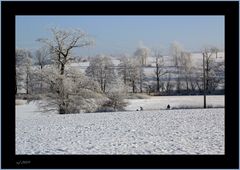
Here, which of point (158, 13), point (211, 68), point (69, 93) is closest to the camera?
A: point (158, 13)

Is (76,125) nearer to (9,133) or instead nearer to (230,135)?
(9,133)

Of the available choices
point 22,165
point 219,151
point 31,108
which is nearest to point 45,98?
point 31,108

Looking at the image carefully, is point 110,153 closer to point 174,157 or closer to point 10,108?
point 174,157

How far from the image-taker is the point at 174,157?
8172 mm

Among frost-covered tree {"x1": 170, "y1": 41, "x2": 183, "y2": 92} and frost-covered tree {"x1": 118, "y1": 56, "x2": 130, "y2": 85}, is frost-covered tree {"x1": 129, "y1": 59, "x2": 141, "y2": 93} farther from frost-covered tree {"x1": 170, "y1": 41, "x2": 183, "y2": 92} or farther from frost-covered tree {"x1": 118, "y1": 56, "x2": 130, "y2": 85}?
frost-covered tree {"x1": 170, "y1": 41, "x2": 183, "y2": 92}

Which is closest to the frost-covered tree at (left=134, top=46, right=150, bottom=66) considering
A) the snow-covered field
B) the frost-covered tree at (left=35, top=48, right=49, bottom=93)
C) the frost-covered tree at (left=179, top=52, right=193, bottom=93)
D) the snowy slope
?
the frost-covered tree at (left=179, top=52, right=193, bottom=93)

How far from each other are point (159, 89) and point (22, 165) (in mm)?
1719

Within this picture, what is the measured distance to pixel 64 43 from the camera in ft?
27.8

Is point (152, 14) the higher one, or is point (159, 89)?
point (152, 14)

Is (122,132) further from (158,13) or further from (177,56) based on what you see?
(158,13)

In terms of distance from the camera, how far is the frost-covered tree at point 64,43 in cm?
834

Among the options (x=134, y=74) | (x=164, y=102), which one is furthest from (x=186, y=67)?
(x=134, y=74)

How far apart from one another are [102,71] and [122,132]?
2.33ft

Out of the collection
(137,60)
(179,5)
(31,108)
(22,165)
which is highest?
(179,5)
